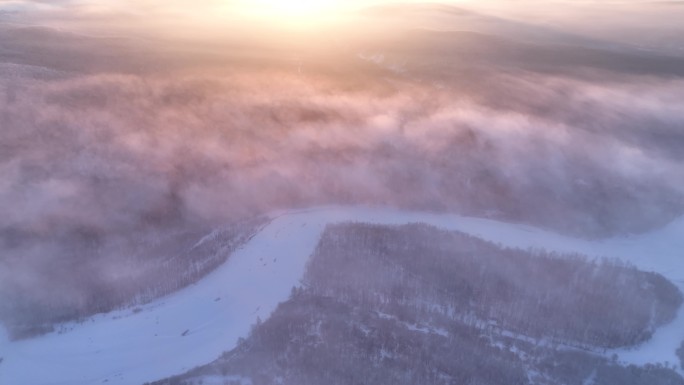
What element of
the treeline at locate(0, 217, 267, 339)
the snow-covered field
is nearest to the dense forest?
the snow-covered field

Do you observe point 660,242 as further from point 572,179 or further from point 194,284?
point 194,284

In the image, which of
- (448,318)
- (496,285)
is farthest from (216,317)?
(496,285)

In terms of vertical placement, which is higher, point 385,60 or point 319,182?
point 385,60

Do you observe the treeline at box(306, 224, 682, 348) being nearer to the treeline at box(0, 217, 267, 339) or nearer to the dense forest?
the dense forest

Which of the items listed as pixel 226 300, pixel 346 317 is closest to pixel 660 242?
pixel 346 317

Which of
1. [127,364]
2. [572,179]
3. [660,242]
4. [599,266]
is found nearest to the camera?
[127,364]
